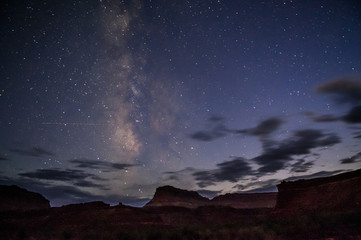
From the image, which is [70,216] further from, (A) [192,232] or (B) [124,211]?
(A) [192,232]

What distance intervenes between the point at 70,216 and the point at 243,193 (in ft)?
227

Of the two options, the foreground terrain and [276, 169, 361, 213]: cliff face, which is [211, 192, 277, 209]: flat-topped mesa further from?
[276, 169, 361, 213]: cliff face

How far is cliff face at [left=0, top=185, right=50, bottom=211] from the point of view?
60812 millimetres

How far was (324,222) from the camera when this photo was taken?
1934 centimetres

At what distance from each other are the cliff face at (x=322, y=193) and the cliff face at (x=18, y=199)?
209 ft

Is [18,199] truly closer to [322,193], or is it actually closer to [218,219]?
[218,219]

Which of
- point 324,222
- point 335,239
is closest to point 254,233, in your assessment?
point 335,239

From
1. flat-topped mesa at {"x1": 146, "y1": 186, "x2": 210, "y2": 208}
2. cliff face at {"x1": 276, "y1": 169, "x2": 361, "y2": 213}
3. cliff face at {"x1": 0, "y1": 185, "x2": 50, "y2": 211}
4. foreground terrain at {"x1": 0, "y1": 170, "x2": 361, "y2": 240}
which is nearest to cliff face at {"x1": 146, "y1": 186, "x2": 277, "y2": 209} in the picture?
flat-topped mesa at {"x1": 146, "y1": 186, "x2": 210, "y2": 208}

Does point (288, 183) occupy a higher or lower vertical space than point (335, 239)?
higher

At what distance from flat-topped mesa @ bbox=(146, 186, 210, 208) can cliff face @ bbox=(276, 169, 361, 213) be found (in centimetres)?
4300

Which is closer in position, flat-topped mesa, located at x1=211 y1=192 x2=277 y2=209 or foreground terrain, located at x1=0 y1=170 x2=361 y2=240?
foreground terrain, located at x1=0 y1=170 x2=361 y2=240

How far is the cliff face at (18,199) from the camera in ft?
200

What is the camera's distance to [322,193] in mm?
37375

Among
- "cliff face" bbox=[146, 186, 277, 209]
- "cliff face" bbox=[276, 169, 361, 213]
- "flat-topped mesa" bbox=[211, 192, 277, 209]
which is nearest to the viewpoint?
"cliff face" bbox=[276, 169, 361, 213]
